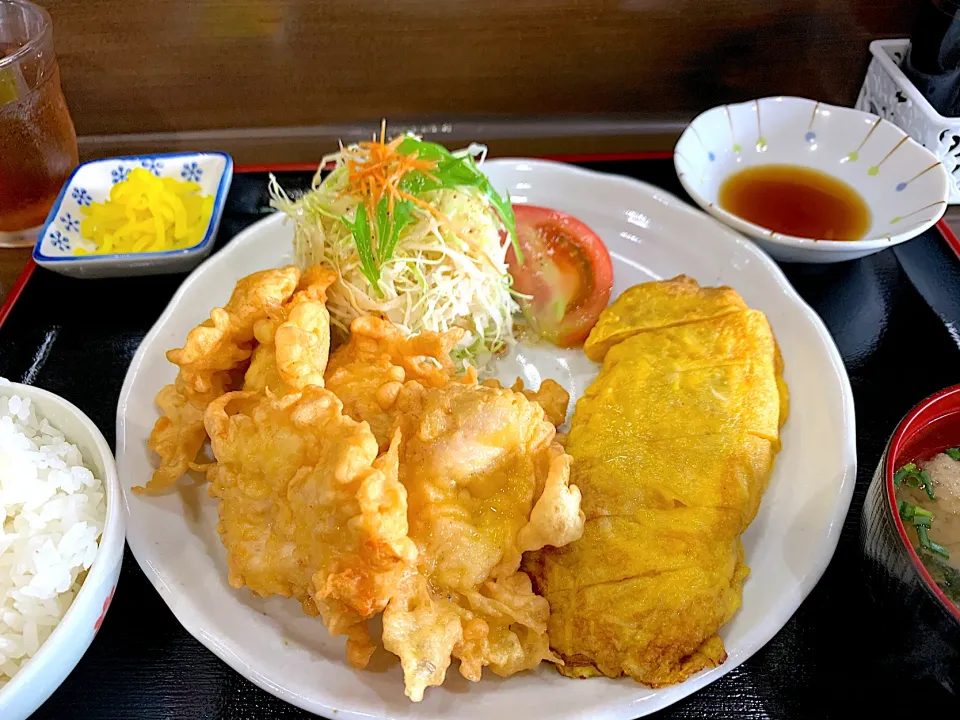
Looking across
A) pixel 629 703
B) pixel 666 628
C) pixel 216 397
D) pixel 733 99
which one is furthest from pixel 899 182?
pixel 216 397

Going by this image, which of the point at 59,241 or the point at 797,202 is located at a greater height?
the point at 797,202

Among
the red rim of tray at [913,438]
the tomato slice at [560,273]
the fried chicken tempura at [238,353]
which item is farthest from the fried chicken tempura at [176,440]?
the red rim of tray at [913,438]

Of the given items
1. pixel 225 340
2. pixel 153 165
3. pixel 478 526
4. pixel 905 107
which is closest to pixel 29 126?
pixel 153 165

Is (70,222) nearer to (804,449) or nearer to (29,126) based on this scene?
(29,126)

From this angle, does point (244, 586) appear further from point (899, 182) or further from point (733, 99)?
point (733, 99)

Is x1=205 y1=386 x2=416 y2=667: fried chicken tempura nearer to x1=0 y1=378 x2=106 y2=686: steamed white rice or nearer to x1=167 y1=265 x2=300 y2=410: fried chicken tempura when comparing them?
x1=167 y1=265 x2=300 y2=410: fried chicken tempura

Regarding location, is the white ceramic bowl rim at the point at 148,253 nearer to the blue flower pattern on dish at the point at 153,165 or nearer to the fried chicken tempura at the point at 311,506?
the blue flower pattern on dish at the point at 153,165
